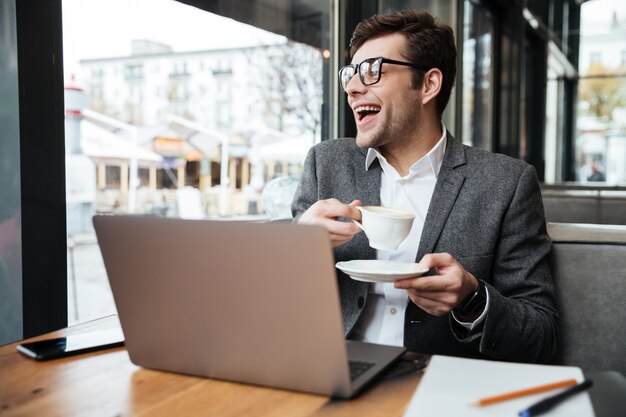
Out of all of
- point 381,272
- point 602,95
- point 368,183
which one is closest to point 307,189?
point 368,183

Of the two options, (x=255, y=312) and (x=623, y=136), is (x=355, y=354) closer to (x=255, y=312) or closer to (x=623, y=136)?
(x=255, y=312)

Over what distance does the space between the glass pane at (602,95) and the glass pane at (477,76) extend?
2779mm

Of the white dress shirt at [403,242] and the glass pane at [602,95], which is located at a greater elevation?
the glass pane at [602,95]

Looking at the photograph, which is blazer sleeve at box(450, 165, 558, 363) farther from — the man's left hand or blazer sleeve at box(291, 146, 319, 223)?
blazer sleeve at box(291, 146, 319, 223)

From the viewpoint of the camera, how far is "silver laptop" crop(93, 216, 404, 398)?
27.5 inches

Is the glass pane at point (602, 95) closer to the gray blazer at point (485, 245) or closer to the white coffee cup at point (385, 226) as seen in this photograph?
the gray blazer at point (485, 245)

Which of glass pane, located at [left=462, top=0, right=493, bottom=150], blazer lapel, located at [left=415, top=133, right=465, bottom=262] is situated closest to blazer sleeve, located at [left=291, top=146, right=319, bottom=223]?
blazer lapel, located at [left=415, top=133, right=465, bottom=262]

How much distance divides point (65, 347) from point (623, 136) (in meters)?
8.59

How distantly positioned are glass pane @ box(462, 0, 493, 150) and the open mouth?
353 centimetres

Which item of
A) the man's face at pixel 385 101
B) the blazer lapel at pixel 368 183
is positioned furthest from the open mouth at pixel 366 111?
the blazer lapel at pixel 368 183

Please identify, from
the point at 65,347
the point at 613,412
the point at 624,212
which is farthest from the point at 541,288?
the point at 624,212

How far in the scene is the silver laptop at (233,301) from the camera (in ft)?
2.29

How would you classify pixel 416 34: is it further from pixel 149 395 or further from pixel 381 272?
pixel 149 395

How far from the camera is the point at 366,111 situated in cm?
154
